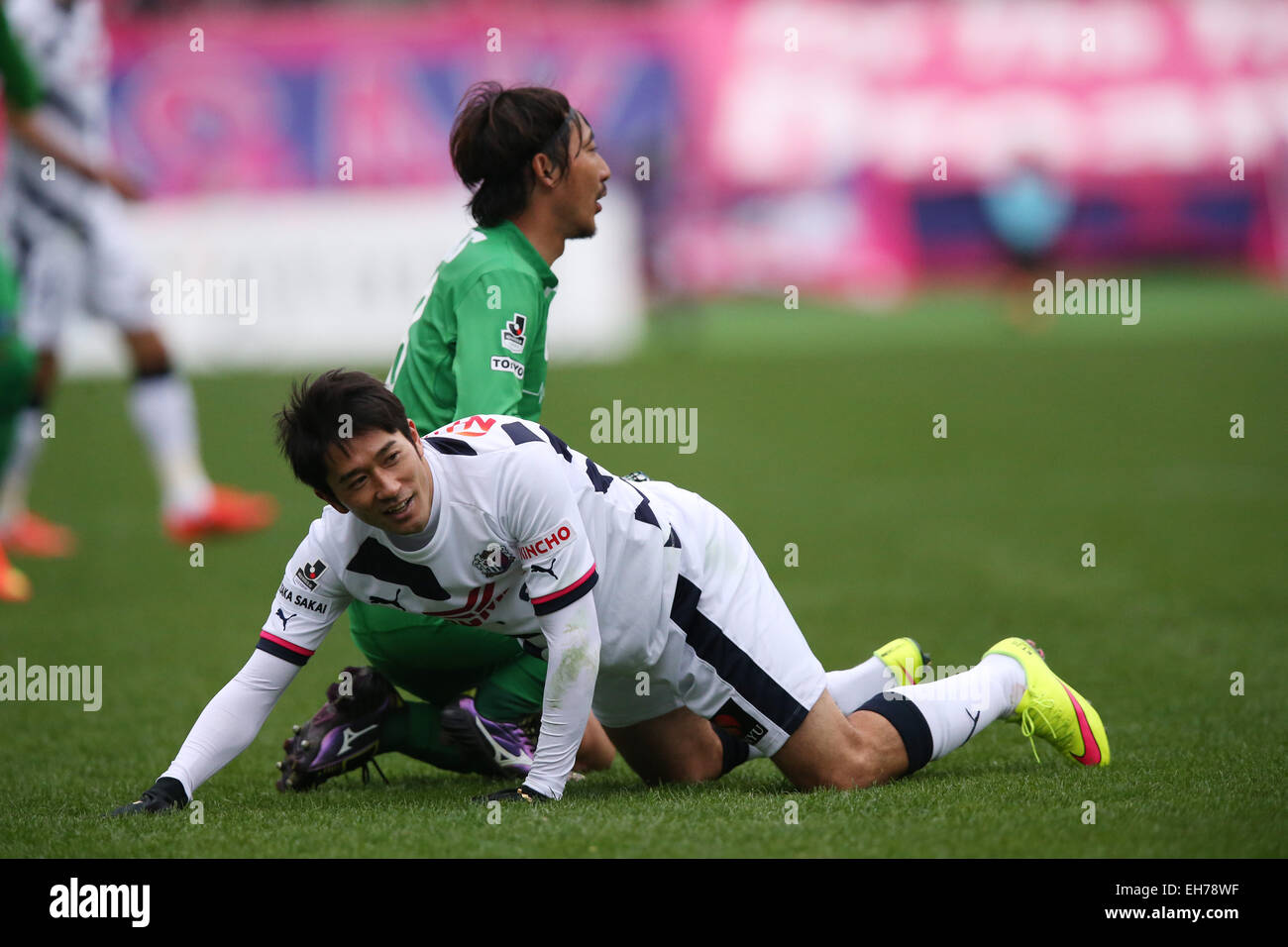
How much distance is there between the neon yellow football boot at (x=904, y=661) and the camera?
5.18 m

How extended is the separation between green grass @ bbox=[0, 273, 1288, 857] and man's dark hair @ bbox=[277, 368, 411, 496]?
3.07 ft

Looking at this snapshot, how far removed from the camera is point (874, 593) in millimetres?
8039

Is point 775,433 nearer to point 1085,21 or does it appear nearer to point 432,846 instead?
point 432,846

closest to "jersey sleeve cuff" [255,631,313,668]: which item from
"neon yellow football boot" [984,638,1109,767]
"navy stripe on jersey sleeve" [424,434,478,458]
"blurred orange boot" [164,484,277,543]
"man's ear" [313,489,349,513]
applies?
"man's ear" [313,489,349,513]

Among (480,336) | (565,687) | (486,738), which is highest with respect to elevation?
(480,336)

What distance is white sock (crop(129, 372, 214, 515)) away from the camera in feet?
30.9

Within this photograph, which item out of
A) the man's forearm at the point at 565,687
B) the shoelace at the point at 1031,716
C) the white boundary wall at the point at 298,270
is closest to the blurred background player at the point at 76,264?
the man's forearm at the point at 565,687

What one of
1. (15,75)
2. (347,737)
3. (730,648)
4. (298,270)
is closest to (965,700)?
(730,648)

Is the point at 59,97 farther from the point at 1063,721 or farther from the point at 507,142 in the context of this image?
the point at 1063,721

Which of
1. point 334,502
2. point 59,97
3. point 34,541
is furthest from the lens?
point 34,541

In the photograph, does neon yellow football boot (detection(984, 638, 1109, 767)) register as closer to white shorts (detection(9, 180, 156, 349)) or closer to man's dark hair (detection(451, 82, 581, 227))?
man's dark hair (detection(451, 82, 581, 227))

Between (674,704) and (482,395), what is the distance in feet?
3.55

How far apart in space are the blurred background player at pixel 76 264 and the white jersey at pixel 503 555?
17.8 ft

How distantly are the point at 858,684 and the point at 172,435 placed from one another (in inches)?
221
